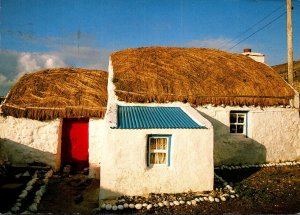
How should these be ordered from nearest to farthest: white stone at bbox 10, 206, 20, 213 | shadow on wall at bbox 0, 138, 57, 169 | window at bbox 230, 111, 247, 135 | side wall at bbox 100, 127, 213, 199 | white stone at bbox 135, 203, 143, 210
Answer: white stone at bbox 10, 206, 20, 213, white stone at bbox 135, 203, 143, 210, side wall at bbox 100, 127, 213, 199, shadow on wall at bbox 0, 138, 57, 169, window at bbox 230, 111, 247, 135

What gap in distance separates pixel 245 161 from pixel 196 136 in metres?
5.28

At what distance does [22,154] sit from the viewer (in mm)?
13023

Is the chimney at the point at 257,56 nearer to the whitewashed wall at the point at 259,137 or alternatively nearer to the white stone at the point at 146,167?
the whitewashed wall at the point at 259,137

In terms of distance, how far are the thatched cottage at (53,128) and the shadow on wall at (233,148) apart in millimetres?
5479

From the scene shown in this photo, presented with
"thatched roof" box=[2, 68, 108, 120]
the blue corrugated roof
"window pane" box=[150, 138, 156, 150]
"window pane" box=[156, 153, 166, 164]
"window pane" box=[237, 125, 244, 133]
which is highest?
"thatched roof" box=[2, 68, 108, 120]

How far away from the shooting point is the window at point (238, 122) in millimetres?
13961

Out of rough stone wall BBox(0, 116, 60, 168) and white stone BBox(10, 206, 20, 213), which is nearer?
white stone BBox(10, 206, 20, 213)

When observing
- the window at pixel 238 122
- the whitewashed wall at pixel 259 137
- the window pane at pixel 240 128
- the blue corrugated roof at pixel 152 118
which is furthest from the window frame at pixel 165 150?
the window pane at pixel 240 128

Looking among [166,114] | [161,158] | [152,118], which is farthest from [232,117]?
[161,158]

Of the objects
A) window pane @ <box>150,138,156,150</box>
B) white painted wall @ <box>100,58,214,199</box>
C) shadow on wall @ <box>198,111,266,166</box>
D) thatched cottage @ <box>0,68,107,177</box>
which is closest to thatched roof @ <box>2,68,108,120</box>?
thatched cottage @ <box>0,68,107,177</box>

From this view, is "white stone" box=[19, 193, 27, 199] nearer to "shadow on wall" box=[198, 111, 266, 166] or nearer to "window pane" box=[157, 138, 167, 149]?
"window pane" box=[157, 138, 167, 149]

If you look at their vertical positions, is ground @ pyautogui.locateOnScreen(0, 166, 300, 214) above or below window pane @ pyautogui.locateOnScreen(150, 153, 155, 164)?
below

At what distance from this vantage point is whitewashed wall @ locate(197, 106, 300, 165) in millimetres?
13477

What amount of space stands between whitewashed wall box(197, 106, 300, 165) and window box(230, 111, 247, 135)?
253 mm
